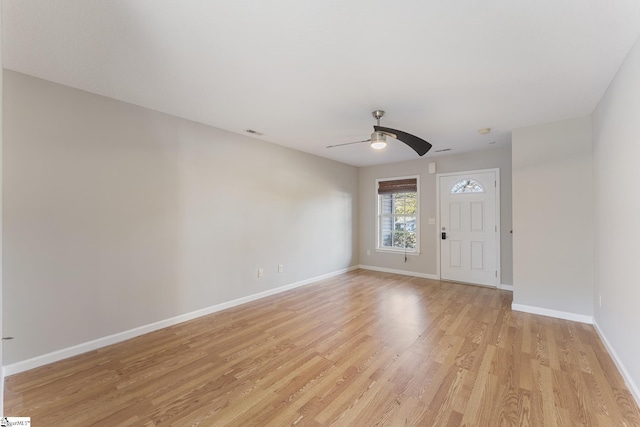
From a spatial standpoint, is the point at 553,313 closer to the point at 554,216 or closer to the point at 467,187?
the point at 554,216

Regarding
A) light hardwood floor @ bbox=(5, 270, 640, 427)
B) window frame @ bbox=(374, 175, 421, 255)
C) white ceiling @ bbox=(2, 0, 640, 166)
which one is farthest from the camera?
window frame @ bbox=(374, 175, 421, 255)

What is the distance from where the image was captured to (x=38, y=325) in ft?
8.25

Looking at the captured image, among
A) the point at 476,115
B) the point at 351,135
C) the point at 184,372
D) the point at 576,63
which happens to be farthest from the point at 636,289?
the point at 184,372

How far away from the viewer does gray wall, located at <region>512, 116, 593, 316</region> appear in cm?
338

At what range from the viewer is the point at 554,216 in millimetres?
3541

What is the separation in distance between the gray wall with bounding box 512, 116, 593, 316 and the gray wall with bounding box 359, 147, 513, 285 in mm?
1041

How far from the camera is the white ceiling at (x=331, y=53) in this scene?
179cm

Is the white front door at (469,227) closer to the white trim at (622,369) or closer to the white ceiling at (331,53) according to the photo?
the white ceiling at (331,53)

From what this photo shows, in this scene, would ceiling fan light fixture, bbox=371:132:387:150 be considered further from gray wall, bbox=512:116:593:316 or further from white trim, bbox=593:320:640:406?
white trim, bbox=593:320:640:406

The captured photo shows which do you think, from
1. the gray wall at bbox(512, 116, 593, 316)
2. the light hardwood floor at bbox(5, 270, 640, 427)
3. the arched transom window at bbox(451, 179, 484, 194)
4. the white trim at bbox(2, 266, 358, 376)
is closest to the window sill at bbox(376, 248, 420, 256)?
the arched transom window at bbox(451, 179, 484, 194)

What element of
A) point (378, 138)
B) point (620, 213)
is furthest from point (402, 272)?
point (620, 213)

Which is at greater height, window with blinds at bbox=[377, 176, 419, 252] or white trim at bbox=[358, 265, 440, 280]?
window with blinds at bbox=[377, 176, 419, 252]

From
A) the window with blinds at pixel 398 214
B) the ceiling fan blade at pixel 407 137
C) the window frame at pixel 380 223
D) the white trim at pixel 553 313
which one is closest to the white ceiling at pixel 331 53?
the ceiling fan blade at pixel 407 137

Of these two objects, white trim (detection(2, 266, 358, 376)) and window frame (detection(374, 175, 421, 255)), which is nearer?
white trim (detection(2, 266, 358, 376))
